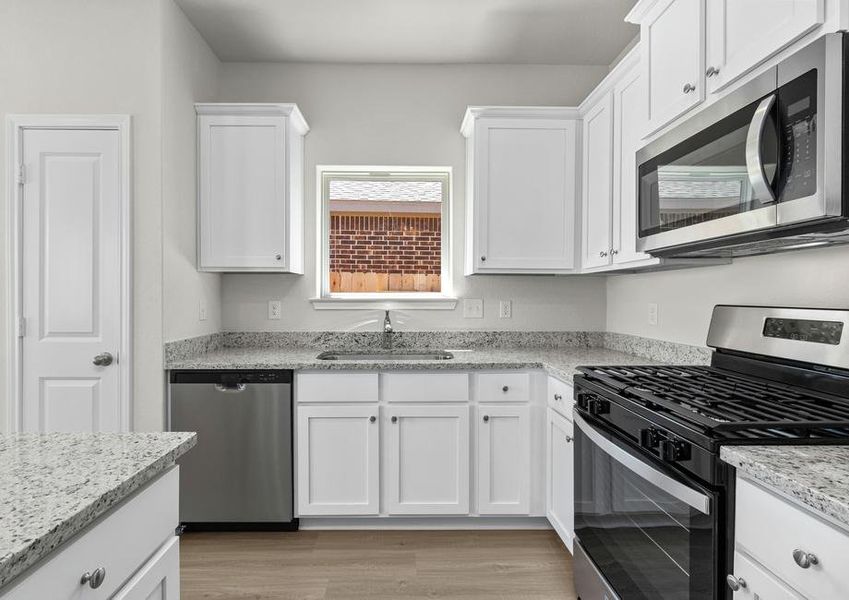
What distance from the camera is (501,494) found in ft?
8.84

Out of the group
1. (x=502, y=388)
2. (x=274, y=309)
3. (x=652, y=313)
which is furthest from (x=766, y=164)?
(x=274, y=309)

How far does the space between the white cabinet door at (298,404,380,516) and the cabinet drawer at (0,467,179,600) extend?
152cm

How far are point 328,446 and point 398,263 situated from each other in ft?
4.26

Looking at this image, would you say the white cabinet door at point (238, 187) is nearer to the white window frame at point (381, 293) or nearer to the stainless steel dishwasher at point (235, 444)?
the white window frame at point (381, 293)

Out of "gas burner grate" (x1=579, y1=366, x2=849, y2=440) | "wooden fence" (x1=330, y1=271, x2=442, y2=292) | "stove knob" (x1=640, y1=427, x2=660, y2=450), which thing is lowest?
"stove knob" (x1=640, y1=427, x2=660, y2=450)

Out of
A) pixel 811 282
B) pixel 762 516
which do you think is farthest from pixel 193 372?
pixel 811 282

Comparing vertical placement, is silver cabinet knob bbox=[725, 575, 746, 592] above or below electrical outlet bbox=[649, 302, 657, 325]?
below

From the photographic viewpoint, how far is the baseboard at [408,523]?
274 cm

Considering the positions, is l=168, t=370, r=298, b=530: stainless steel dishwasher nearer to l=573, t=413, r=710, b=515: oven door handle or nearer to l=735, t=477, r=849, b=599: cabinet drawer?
l=573, t=413, r=710, b=515: oven door handle

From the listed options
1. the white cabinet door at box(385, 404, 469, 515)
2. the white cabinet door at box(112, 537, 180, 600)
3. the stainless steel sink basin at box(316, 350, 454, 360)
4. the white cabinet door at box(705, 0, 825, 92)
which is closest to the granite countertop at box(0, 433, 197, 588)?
the white cabinet door at box(112, 537, 180, 600)

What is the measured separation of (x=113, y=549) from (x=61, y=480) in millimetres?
150

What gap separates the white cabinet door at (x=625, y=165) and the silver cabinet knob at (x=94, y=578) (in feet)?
6.62

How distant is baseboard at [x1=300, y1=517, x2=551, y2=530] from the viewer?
274 centimetres

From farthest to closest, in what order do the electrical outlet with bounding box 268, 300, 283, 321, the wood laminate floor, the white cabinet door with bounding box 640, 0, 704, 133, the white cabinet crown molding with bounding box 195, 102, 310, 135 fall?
the electrical outlet with bounding box 268, 300, 283, 321
the white cabinet crown molding with bounding box 195, 102, 310, 135
the wood laminate floor
the white cabinet door with bounding box 640, 0, 704, 133
